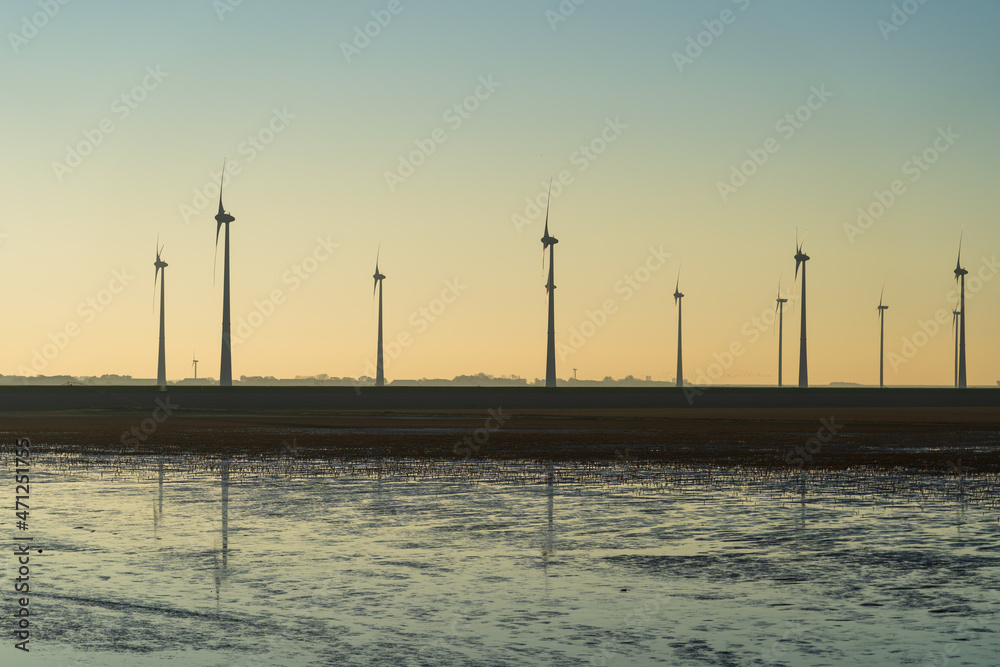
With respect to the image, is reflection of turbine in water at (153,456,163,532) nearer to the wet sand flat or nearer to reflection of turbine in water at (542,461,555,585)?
reflection of turbine in water at (542,461,555,585)

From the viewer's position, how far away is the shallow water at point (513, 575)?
11.6 meters

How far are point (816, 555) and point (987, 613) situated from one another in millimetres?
4467

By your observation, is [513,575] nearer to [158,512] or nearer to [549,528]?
[549,528]

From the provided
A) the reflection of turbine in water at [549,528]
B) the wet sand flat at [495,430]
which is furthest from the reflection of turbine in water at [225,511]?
the wet sand flat at [495,430]

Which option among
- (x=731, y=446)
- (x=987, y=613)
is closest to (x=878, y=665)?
(x=987, y=613)

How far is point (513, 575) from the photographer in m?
15.9

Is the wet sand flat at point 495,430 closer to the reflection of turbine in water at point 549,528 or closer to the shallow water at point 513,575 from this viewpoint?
the reflection of turbine in water at point 549,528

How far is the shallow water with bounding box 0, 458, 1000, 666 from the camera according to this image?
38.2 ft
